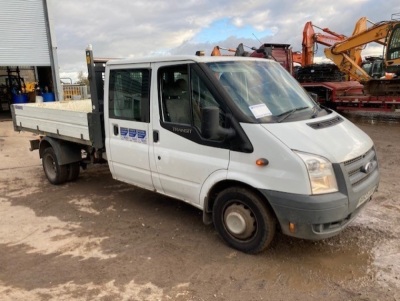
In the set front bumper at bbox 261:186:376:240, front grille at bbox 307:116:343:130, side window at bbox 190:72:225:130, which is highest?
side window at bbox 190:72:225:130

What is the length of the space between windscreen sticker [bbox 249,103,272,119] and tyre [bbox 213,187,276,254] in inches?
31.3

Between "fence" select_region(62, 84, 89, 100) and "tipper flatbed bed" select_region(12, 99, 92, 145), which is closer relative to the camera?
"tipper flatbed bed" select_region(12, 99, 92, 145)

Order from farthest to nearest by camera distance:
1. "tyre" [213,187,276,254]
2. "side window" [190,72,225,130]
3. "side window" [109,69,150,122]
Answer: "side window" [109,69,150,122] → "side window" [190,72,225,130] → "tyre" [213,187,276,254]

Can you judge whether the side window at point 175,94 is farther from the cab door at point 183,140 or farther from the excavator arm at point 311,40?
the excavator arm at point 311,40

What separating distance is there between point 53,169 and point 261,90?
14.8 feet

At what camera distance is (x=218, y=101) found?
3826mm

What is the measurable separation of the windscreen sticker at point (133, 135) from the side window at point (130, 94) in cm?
16

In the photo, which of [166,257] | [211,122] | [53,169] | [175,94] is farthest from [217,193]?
[53,169]

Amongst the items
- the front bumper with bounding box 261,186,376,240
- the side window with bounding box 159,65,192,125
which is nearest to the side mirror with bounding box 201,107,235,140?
the side window with bounding box 159,65,192,125

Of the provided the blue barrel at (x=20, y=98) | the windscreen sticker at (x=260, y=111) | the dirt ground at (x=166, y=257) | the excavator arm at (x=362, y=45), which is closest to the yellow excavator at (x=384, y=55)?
the excavator arm at (x=362, y=45)

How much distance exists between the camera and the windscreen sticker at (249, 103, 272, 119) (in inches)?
147

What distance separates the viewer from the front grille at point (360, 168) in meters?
3.51

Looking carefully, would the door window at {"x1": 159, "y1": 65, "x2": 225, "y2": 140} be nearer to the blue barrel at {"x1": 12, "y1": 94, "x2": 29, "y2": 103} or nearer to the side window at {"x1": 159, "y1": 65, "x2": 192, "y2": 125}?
the side window at {"x1": 159, "y1": 65, "x2": 192, "y2": 125}

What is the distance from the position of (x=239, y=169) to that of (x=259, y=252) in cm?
95
